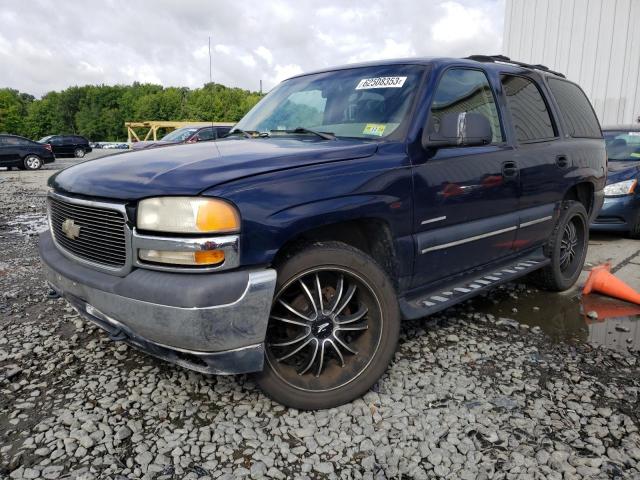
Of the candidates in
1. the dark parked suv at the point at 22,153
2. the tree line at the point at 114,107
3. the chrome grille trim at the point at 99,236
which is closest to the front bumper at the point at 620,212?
the chrome grille trim at the point at 99,236

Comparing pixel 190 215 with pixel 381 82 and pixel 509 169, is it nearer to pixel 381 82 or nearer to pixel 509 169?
pixel 381 82

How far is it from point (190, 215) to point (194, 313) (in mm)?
406

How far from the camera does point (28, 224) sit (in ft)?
25.0

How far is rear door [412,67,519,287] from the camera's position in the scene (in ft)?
9.14

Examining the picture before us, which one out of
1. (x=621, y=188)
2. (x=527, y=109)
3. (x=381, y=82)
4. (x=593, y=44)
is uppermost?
(x=593, y=44)

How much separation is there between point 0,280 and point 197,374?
2921 millimetres

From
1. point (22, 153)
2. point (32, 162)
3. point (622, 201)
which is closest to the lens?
point (622, 201)

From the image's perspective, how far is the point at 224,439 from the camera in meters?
2.23

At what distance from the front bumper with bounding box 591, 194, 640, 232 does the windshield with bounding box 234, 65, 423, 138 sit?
4536 millimetres

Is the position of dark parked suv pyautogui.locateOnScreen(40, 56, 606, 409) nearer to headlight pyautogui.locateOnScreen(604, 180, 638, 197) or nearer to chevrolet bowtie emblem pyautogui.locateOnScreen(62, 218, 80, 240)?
chevrolet bowtie emblem pyautogui.locateOnScreen(62, 218, 80, 240)

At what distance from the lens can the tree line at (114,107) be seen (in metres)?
86.1

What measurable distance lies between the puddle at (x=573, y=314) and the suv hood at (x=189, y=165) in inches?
79.0

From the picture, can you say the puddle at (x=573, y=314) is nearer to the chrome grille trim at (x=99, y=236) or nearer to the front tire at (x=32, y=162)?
the chrome grille trim at (x=99, y=236)

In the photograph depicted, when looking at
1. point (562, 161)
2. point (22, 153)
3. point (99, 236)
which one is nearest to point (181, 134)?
point (22, 153)
